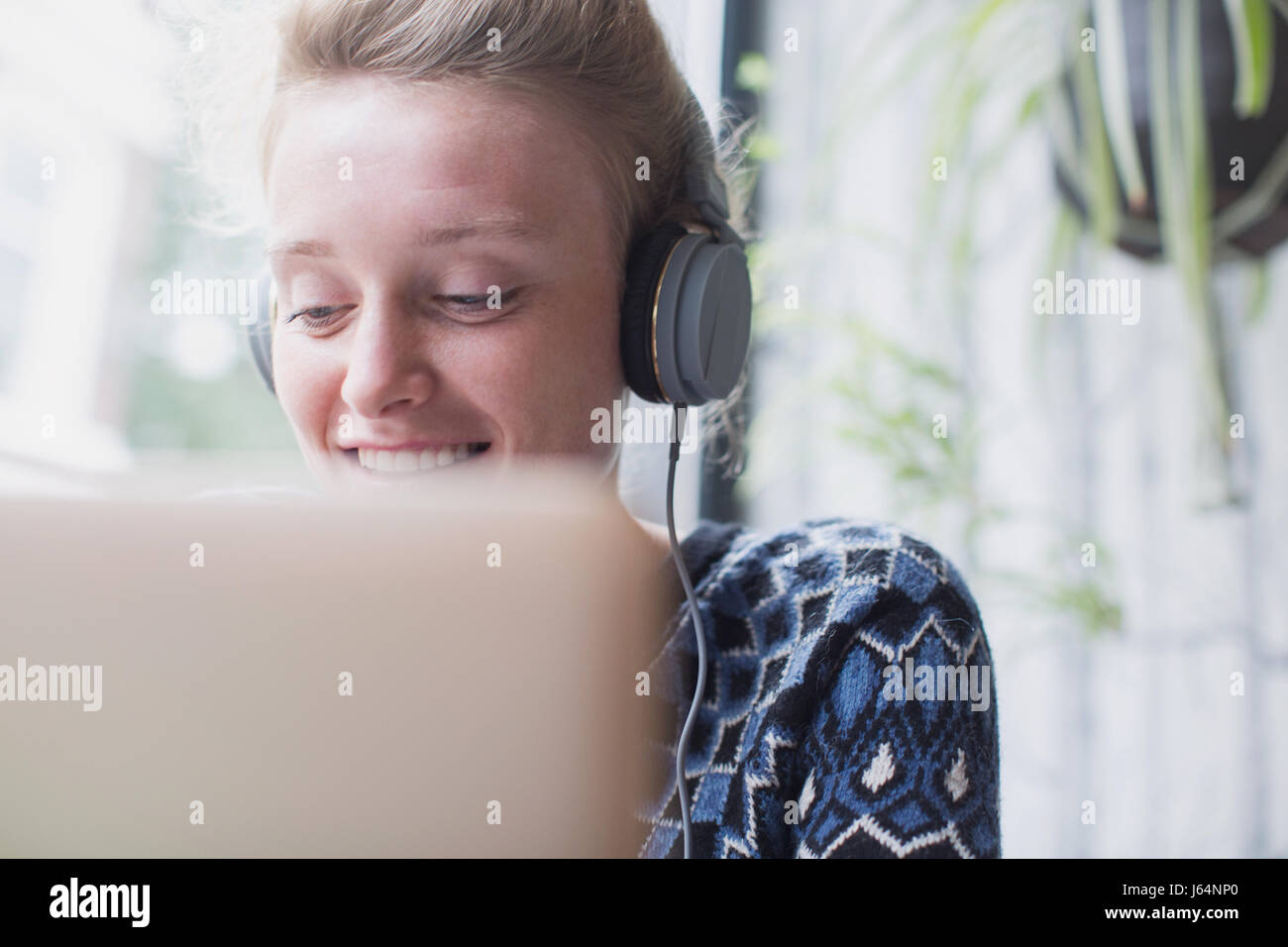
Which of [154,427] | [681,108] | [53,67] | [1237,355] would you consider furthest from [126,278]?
[1237,355]

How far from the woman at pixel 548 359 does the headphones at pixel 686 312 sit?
2 centimetres

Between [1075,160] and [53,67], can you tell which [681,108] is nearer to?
[1075,160]

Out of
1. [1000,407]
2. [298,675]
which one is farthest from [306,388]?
[1000,407]

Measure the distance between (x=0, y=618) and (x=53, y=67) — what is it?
4.24ft

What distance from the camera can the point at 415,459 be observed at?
57cm

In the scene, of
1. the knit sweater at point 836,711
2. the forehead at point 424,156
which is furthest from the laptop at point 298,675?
the forehead at point 424,156

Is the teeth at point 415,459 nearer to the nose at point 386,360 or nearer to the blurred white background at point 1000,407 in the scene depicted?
the nose at point 386,360

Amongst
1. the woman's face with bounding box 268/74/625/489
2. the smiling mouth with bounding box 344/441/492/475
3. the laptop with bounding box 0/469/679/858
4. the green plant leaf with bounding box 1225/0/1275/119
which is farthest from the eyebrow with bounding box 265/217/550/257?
the green plant leaf with bounding box 1225/0/1275/119

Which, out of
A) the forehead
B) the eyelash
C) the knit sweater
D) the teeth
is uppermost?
the forehead

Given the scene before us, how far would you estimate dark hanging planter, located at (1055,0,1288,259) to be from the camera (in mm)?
965

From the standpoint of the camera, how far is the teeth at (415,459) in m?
0.56

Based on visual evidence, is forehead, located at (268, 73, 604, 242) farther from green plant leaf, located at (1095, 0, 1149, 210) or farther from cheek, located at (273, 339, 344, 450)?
green plant leaf, located at (1095, 0, 1149, 210)

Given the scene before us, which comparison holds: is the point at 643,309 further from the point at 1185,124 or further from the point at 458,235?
the point at 1185,124

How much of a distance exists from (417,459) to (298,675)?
0.88ft
